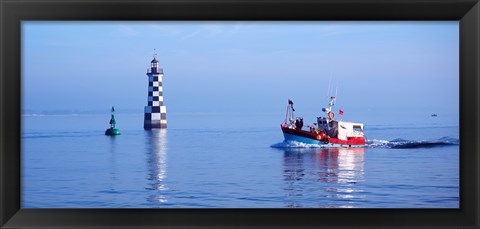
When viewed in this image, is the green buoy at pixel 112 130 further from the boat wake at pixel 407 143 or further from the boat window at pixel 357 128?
the boat window at pixel 357 128

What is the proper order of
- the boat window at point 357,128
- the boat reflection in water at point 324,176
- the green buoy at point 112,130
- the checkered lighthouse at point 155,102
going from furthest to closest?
the green buoy at point 112,130 → the boat window at point 357,128 → the checkered lighthouse at point 155,102 → the boat reflection in water at point 324,176

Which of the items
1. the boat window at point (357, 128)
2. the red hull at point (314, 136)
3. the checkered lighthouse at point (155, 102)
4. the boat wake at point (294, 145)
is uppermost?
the checkered lighthouse at point (155, 102)

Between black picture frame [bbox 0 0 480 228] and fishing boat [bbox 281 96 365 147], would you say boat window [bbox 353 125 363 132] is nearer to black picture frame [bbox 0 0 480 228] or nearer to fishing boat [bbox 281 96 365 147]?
fishing boat [bbox 281 96 365 147]

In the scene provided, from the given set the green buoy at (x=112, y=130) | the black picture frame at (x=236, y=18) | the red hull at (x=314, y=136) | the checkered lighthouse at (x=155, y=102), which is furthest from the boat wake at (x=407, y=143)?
the black picture frame at (x=236, y=18)

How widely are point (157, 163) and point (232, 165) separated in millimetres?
1068

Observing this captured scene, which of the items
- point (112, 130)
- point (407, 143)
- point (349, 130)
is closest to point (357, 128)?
point (349, 130)

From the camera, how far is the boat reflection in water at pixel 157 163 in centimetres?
628

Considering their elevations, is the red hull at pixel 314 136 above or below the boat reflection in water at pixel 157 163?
above

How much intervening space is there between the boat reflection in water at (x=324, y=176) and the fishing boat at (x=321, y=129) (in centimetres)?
34

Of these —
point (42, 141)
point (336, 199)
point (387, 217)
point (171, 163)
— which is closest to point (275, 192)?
point (336, 199)

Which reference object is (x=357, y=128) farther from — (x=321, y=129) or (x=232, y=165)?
(x=232, y=165)

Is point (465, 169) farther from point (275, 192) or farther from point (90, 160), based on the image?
point (90, 160)

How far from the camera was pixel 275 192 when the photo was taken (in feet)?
21.2

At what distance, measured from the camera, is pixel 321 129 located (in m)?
6.59
